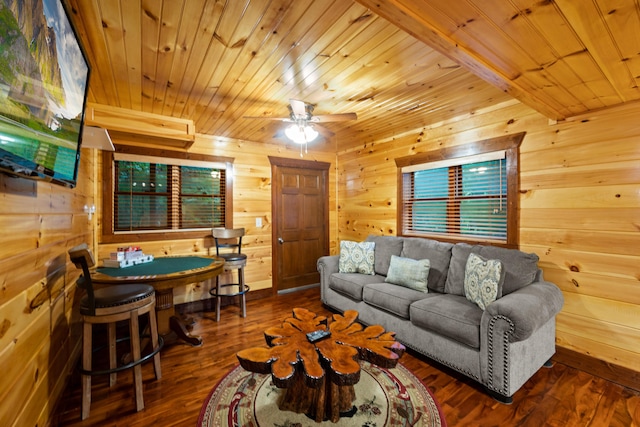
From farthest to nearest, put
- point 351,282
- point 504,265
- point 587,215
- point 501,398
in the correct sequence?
1. point 351,282
2. point 504,265
3. point 587,215
4. point 501,398

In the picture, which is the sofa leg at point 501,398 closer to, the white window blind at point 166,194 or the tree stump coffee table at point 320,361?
the tree stump coffee table at point 320,361

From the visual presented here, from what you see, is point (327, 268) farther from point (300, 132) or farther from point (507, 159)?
point (507, 159)

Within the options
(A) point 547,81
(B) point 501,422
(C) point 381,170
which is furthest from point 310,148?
(B) point 501,422

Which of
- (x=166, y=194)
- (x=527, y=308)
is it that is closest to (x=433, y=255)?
(x=527, y=308)

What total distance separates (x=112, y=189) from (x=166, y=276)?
174 centimetres

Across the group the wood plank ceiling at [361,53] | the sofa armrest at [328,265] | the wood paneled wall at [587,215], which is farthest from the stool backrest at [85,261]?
the wood paneled wall at [587,215]

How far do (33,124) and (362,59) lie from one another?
1.81 m

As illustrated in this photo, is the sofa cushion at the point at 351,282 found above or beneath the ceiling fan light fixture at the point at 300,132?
beneath

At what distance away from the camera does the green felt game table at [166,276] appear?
7.07 feet

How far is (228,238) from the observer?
3766 mm

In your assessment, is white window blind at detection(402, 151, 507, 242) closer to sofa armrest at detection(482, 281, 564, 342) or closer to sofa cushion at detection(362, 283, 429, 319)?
sofa armrest at detection(482, 281, 564, 342)

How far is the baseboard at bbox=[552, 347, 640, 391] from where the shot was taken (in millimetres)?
2045

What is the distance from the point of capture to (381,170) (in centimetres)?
404

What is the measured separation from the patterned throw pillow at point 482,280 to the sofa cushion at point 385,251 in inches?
38.4
